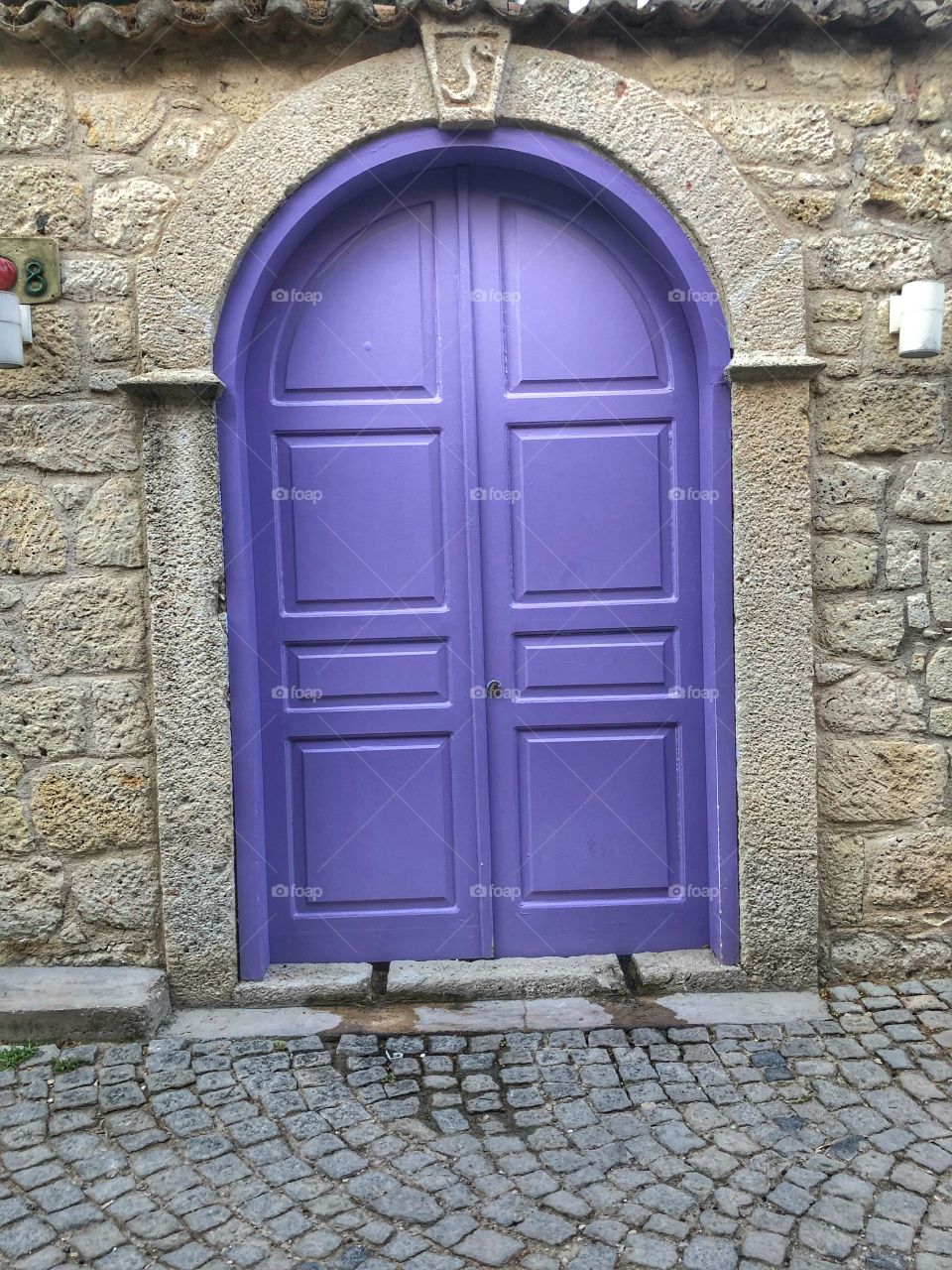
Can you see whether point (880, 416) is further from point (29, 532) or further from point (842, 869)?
point (29, 532)

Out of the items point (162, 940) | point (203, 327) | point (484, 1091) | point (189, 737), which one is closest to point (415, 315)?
point (203, 327)

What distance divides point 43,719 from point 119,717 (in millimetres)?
255

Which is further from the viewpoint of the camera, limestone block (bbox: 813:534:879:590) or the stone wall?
limestone block (bbox: 813:534:879:590)

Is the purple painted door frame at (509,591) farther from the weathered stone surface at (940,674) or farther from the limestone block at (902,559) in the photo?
the weathered stone surface at (940,674)

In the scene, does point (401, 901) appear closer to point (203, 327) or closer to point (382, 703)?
point (382, 703)

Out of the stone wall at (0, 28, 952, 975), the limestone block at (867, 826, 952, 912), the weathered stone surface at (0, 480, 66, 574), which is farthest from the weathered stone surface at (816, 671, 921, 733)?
the weathered stone surface at (0, 480, 66, 574)

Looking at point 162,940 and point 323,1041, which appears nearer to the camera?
point 323,1041

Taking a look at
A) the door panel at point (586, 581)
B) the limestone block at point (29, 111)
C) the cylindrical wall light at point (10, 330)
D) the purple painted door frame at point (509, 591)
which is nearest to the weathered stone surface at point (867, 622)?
the purple painted door frame at point (509, 591)

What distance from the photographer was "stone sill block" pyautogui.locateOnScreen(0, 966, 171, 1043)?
3.05 meters

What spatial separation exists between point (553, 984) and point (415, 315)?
2.42 m

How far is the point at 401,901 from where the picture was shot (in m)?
3.53

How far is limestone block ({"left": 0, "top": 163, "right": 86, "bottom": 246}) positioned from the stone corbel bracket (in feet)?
4.07

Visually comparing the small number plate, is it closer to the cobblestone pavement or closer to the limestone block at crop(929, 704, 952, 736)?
the cobblestone pavement

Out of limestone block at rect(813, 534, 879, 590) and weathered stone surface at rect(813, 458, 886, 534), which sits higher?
weathered stone surface at rect(813, 458, 886, 534)
